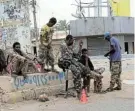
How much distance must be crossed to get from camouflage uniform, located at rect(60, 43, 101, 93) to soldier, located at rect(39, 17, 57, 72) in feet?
2.16

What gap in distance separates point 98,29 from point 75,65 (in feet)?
80.2

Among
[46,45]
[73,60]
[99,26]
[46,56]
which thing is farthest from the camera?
[99,26]

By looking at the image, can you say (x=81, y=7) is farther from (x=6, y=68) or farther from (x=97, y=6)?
(x=6, y=68)

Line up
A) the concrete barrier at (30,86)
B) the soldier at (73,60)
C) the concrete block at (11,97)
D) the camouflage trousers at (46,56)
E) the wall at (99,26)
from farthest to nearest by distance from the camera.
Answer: the wall at (99,26), the camouflage trousers at (46,56), the soldier at (73,60), the concrete barrier at (30,86), the concrete block at (11,97)

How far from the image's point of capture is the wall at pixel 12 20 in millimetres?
13688

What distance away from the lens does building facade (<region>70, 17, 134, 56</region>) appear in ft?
113

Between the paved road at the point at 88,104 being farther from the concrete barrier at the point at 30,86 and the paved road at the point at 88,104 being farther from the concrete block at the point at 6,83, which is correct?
the concrete block at the point at 6,83

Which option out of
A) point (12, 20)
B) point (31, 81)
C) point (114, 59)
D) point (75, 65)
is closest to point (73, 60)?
point (75, 65)

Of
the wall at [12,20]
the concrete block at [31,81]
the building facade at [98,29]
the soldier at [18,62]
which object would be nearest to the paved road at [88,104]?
the concrete block at [31,81]

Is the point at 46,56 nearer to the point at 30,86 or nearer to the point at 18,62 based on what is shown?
the point at 30,86

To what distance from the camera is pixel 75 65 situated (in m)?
10.2

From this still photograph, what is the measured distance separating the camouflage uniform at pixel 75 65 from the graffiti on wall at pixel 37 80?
74 cm

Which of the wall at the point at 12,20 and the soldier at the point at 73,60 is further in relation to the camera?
the wall at the point at 12,20

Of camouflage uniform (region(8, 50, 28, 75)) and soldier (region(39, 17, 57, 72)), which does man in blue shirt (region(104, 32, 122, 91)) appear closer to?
soldier (region(39, 17, 57, 72))
